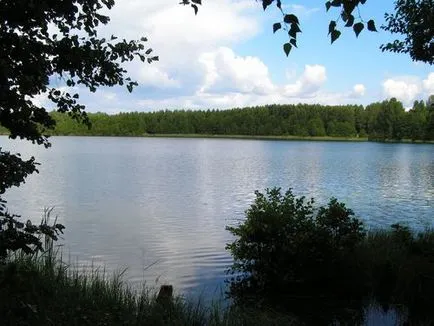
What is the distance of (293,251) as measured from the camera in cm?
1106

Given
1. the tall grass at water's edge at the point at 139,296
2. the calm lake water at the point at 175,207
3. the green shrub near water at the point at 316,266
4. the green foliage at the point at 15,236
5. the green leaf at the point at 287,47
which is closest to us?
the green leaf at the point at 287,47

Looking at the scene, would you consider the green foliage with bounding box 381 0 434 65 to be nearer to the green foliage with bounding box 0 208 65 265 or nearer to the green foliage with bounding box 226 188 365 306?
the green foliage with bounding box 226 188 365 306

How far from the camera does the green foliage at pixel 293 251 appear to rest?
11281mm

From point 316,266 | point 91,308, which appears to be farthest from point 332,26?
point 316,266

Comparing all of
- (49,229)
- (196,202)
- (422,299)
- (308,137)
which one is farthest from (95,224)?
(308,137)

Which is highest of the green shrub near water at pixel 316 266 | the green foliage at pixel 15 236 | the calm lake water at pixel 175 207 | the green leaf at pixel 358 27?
the green leaf at pixel 358 27

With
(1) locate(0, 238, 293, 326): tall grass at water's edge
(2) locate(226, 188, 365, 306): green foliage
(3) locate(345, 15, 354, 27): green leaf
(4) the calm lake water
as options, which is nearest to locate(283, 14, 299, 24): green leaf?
(3) locate(345, 15, 354, 27): green leaf

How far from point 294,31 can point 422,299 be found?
30.7 ft

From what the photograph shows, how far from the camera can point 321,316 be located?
32.9ft

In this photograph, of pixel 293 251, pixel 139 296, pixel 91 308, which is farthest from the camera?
pixel 293 251

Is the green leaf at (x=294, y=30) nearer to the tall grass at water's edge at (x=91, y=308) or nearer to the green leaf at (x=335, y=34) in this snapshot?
the green leaf at (x=335, y=34)

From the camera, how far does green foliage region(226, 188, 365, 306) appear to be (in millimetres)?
11281

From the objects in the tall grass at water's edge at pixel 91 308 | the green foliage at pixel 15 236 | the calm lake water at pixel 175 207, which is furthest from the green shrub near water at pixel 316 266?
the green foliage at pixel 15 236

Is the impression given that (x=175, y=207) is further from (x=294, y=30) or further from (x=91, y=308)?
(x=294, y=30)
